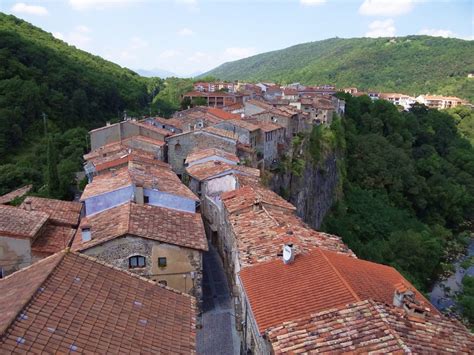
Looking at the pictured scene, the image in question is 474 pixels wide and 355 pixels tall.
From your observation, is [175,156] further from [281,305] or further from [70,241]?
[281,305]

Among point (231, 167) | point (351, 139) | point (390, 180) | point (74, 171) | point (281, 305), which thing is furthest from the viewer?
point (351, 139)

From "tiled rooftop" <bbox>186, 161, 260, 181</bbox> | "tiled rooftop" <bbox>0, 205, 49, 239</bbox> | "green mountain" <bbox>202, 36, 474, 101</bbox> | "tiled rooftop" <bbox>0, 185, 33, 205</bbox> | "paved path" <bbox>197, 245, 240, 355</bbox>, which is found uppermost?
"green mountain" <bbox>202, 36, 474, 101</bbox>

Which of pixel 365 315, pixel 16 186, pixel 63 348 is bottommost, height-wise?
pixel 16 186

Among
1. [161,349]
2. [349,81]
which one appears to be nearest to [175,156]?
[161,349]

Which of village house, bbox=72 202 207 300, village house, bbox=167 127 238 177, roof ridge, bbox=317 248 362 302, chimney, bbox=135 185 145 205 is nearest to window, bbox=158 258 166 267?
village house, bbox=72 202 207 300

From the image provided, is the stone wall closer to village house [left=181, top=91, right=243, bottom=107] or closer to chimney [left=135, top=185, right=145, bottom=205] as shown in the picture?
chimney [left=135, top=185, right=145, bottom=205]

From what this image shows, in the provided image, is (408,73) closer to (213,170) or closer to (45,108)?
(45,108)

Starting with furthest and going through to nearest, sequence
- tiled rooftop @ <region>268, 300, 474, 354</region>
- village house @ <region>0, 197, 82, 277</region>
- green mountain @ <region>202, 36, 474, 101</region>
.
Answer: green mountain @ <region>202, 36, 474, 101</region>
village house @ <region>0, 197, 82, 277</region>
tiled rooftop @ <region>268, 300, 474, 354</region>
